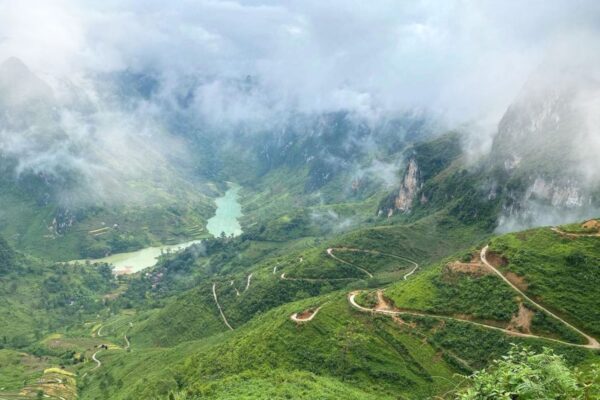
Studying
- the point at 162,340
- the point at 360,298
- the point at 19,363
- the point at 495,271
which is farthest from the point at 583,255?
the point at 19,363

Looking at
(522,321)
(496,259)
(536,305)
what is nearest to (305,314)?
(522,321)

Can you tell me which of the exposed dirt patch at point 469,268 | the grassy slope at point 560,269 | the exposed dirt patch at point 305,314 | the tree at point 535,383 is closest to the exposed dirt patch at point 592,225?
the grassy slope at point 560,269

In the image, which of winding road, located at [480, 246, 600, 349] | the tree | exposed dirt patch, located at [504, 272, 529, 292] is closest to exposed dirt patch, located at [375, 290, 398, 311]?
winding road, located at [480, 246, 600, 349]

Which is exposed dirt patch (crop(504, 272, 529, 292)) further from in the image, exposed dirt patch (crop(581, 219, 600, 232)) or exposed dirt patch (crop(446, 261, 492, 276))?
exposed dirt patch (crop(581, 219, 600, 232))

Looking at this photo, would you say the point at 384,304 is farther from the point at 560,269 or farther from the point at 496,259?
the point at 560,269

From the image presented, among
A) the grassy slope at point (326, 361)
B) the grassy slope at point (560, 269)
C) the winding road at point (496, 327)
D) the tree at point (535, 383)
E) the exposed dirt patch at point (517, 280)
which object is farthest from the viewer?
the exposed dirt patch at point (517, 280)

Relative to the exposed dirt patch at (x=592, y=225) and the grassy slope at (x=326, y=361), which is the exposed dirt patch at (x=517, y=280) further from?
the grassy slope at (x=326, y=361)
